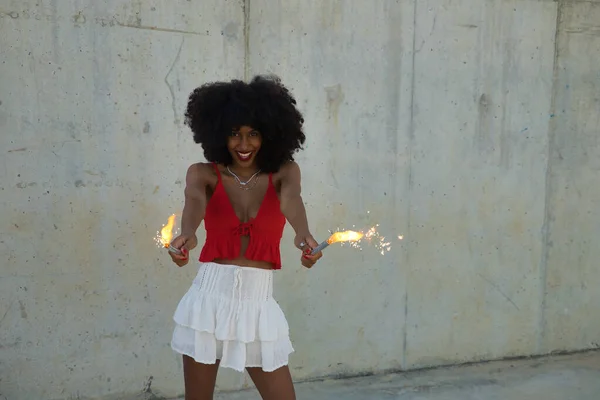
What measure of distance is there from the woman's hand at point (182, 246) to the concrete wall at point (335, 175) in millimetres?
1105

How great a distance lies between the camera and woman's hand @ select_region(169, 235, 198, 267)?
242 centimetres

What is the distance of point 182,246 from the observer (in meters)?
2.47

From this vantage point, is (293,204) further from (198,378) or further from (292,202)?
(198,378)

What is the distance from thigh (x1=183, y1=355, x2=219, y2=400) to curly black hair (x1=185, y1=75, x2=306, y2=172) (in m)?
0.80

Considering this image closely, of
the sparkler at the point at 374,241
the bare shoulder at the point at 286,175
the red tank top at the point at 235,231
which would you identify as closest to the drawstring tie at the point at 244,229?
the red tank top at the point at 235,231

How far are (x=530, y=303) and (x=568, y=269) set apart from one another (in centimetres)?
36

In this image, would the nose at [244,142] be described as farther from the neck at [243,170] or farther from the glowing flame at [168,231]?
the glowing flame at [168,231]

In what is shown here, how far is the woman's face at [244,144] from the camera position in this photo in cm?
254

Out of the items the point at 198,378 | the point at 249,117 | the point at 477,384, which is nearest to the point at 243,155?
the point at 249,117

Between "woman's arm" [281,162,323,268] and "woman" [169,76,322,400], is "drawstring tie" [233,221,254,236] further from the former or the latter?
"woman's arm" [281,162,323,268]

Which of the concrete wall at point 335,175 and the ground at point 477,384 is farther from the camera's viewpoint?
the ground at point 477,384

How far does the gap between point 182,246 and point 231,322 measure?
34cm

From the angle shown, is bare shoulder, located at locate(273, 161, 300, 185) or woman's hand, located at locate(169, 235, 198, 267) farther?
bare shoulder, located at locate(273, 161, 300, 185)

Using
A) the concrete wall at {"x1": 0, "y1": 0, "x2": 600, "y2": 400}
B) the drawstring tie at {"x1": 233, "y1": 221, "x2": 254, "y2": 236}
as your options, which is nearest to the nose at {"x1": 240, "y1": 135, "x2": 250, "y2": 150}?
the drawstring tie at {"x1": 233, "y1": 221, "x2": 254, "y2": 236}
